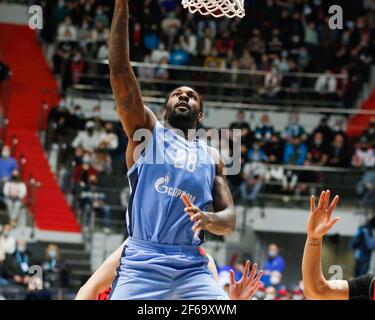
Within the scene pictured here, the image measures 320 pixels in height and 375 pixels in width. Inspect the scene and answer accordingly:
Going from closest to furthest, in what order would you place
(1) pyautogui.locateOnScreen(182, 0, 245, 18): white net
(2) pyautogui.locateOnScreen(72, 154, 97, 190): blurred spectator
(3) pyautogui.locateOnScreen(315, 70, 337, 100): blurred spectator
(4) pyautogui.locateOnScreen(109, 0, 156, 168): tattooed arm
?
(4) pyautogui.locateOnScreen(109, 0, 156, 168): tattooed arm
(1) pyautogui.locateOnScreen(182, 0, 245, 18): white net
(2) pyautogui.locateOnScreen(72, 154, 97, 190): blurred spectator
(3) pyautogui.locateOnScreen(315, 70, 337, 100): blurred spectator

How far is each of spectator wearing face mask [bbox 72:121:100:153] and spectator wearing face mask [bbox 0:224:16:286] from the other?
237cm

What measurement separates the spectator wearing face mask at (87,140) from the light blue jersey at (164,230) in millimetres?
10505

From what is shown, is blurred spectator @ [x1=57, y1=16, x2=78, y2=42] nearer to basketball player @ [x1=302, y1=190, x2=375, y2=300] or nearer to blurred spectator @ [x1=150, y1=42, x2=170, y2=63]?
blurred spectator @ [x1=150, y1=42, x2=170, y2=63]

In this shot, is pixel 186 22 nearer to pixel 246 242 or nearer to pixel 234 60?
pixel 234 60

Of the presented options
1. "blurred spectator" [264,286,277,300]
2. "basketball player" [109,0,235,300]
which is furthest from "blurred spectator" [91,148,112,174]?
"basketball player" [109,0,235,300]

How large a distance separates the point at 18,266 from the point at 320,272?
9.51 meters

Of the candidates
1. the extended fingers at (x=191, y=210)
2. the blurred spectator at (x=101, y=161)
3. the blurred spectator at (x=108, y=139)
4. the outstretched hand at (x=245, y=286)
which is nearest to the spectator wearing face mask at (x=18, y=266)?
the blurred spectator at (x=101, y=161)

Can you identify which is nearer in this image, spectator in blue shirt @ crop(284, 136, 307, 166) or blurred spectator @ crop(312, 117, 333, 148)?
spectator in blue shirt @ crop(284, 136, 307, 166)

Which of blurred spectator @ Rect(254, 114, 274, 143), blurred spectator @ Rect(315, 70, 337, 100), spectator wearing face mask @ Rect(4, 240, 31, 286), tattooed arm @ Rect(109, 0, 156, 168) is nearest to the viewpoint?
tattooed arm @ Rect(109, 0, 156, 168)

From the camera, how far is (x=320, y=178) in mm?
16016

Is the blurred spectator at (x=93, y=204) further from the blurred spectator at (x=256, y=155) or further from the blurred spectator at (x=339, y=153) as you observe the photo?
the blurred spectator at (x=339, y=153)

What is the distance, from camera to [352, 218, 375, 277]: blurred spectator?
1480 cm

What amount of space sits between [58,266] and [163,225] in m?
9.04

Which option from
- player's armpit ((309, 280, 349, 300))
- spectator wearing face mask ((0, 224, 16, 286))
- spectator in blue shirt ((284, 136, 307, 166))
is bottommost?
spectator wearing face mask ((0, 224, 16, 286))
